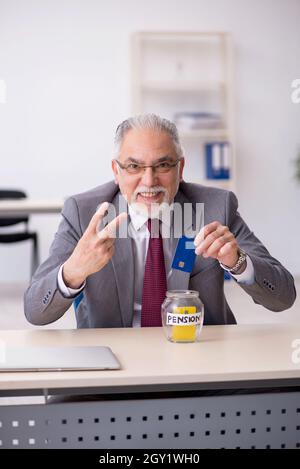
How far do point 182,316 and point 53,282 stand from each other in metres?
0.35

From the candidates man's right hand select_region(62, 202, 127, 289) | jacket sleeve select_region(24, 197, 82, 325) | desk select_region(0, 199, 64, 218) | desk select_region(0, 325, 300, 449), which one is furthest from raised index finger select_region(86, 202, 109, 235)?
desk select_region(0, 199, 64, 218)

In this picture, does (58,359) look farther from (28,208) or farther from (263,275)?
(28,208)

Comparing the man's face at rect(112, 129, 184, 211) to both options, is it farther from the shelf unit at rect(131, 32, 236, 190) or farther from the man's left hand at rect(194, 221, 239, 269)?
the shelf unit at rect(131, 32, 236, 190)

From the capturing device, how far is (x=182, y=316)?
1639mm

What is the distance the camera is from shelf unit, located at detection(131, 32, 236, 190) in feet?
20.5

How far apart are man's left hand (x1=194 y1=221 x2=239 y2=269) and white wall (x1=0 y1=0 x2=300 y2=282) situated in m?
4.80

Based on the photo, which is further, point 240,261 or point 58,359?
point 240,261

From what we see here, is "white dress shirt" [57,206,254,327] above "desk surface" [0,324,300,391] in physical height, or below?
above

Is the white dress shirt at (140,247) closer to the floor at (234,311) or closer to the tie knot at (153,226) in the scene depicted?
the tie knot at (153,226)

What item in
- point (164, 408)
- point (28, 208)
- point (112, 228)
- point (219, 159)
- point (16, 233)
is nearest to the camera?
point (164, 408)

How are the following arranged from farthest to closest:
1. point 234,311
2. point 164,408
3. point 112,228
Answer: point 234,311, point 112,228, point 164,408

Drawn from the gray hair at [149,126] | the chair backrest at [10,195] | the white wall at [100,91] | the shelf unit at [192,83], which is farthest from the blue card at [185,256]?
the white wall at [100,91]

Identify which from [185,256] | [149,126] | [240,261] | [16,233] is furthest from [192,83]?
[240,261]
